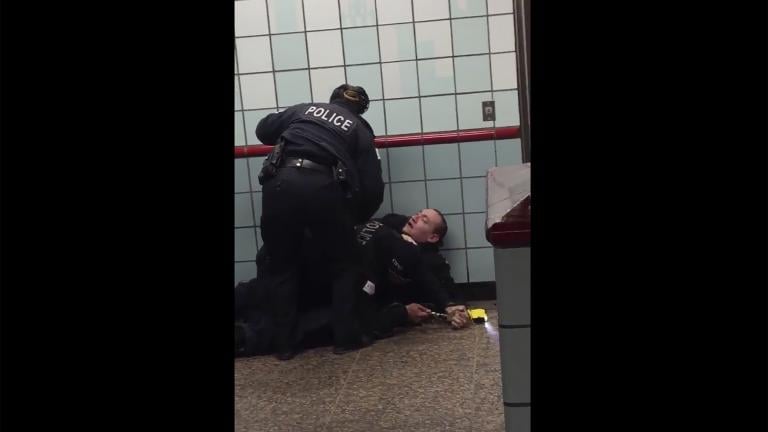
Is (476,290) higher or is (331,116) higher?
(331,116)

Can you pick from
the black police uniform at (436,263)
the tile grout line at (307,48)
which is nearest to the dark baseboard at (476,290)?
the black police uniform at (436,263)

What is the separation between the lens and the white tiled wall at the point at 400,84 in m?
2.67

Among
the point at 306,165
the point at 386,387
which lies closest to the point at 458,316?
the point at 386,387

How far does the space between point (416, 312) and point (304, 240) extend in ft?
1.66

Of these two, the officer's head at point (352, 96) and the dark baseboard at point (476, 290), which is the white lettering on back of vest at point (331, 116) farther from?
the dark baseboard at point (476, 290)

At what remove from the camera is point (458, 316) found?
258 cm

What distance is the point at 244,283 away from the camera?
2.61m

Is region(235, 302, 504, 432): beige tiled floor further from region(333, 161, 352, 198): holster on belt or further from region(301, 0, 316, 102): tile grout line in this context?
region(301, 0, 316, 102): tile grout line

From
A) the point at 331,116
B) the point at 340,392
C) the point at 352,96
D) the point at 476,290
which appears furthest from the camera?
the point at 476,290

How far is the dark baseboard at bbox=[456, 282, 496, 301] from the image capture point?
270 cm

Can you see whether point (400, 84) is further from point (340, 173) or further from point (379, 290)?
point (379, 290)
